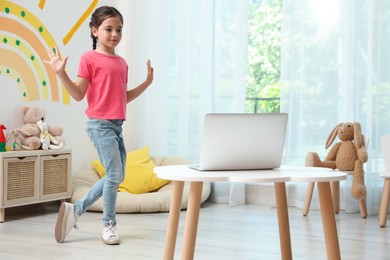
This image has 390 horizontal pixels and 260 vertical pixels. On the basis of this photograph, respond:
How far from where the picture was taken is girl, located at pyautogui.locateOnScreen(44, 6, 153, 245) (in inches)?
A: 109

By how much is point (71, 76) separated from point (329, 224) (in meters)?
2.87

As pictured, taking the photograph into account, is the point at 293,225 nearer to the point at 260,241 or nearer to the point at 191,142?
the point at 260,241

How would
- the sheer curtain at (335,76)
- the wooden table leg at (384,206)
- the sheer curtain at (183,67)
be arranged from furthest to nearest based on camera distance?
the sheer curtain at (183,67), the sheer curtain at (335,76), the wooden table leg at (384,206)

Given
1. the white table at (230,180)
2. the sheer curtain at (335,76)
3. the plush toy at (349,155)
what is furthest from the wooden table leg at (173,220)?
the sheer curtain at (335,76)

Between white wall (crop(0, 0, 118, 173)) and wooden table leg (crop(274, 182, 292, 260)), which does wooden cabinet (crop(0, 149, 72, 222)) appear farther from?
wooden table leg (crop(274, 182, 292, 260))

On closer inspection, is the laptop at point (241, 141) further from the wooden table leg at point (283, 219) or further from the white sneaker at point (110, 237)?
the white sneaker at point (110, 237)

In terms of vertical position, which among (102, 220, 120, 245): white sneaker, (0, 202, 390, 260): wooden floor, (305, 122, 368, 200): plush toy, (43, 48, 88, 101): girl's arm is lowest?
(0, 202, 390, 260): wooden floor

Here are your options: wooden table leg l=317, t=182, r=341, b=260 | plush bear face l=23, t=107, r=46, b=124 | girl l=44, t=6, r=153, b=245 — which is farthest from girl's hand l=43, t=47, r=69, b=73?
plush bear face l=23, t=107, r=46, b=124

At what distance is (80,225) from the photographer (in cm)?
327

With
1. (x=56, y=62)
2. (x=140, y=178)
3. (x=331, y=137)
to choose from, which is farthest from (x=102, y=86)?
(x=331, y=137)

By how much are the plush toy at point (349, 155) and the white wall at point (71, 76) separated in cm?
165

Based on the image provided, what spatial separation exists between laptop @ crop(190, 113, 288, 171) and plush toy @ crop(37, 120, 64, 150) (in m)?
2.12

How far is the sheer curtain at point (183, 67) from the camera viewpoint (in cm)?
427

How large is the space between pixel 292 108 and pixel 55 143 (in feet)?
5.10
